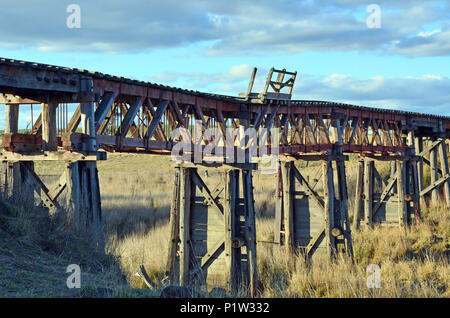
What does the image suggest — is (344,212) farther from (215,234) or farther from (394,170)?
(394,170)

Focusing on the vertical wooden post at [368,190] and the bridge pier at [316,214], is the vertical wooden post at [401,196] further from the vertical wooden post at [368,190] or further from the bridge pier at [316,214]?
the bridge pier at [316,214]

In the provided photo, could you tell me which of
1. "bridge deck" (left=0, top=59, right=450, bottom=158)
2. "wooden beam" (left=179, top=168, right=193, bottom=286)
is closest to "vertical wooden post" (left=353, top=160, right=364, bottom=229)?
"bridge deck" (left=0, top=59, right=450, bottom=158)

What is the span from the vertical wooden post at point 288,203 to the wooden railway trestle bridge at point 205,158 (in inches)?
1.3

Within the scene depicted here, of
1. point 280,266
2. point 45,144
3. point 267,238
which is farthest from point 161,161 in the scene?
point 45,144

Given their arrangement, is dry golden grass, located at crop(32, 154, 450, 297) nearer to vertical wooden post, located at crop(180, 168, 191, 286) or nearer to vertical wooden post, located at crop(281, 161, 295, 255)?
vertical wooden post, located at crop(281, 161, 295, 255)

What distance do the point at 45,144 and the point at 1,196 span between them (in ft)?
7.11

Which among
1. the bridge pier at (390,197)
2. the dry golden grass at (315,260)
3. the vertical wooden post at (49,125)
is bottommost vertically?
the dry golden grass at (315,260)

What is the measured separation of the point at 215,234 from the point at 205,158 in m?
1.98

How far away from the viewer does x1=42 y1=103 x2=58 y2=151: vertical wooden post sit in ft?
37.7

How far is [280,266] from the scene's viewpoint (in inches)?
706

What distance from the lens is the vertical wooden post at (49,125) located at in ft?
37.7

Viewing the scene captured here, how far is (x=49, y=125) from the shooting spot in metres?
11.5

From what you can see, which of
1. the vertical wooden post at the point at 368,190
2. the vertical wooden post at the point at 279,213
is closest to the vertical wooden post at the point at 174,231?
the vertical wooden post at the point at 279,213

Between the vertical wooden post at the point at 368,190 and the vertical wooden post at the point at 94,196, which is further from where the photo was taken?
the vertical wooden post at the point at 368,190
